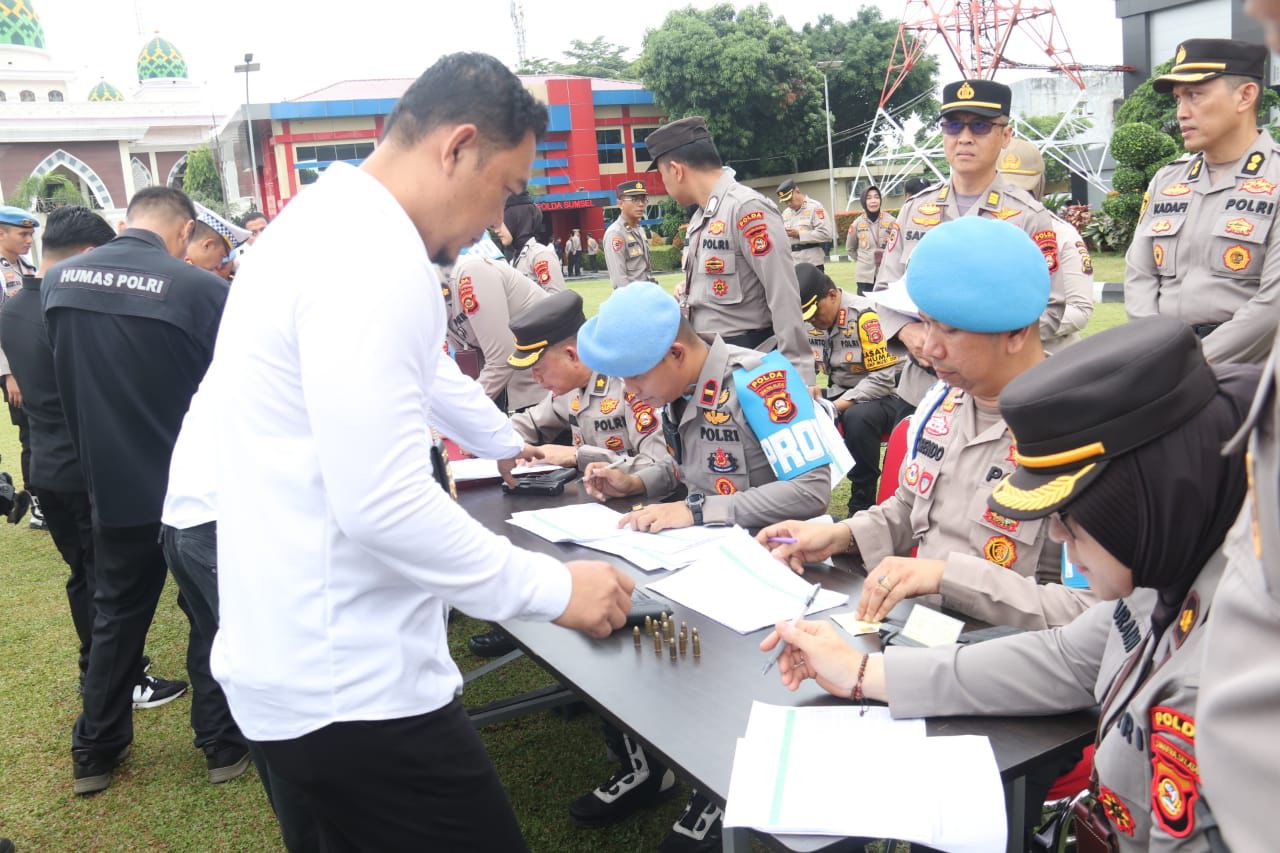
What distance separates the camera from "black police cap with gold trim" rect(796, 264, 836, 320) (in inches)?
173

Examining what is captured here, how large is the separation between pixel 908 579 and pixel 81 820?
2.71 meters

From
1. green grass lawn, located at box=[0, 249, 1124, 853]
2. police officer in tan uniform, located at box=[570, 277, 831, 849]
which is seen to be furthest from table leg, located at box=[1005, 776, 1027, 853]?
green grass lawn, located at box=[0, 249, 1124, 853]

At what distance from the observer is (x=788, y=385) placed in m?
2.58

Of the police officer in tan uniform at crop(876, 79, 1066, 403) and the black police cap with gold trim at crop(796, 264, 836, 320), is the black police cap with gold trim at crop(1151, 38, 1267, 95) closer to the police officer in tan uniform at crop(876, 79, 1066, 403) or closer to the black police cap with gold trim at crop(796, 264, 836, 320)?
the police officer in tan uniform at crop(876, 79, 1066, 403)

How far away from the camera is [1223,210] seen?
338 cm

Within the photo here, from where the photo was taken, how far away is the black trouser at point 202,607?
2416mm

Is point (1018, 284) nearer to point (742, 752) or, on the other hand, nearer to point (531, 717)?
point (742, 752)

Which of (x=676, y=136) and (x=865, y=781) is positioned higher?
(x=676, y=136)

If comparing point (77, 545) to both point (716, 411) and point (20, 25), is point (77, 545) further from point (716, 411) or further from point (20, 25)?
point (20, 25)

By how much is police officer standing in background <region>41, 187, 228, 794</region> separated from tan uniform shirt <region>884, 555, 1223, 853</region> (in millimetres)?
2522

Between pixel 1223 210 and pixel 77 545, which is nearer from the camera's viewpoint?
pixel 1223 210

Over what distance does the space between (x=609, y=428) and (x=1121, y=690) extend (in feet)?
8.06

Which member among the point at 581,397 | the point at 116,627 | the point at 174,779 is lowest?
the point at 174,779

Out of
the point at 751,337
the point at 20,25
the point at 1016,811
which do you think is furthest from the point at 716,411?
the point at 20,25
